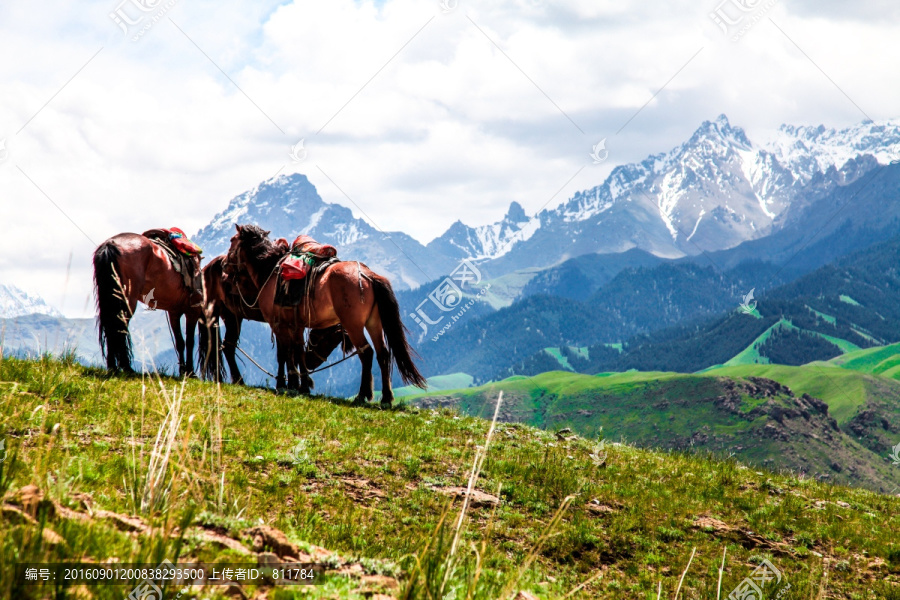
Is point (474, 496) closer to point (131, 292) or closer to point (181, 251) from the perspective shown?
point (131, 292)

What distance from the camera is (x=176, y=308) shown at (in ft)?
61.4

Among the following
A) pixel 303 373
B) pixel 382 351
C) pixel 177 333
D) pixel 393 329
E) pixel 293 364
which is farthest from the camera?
pixel 177 333

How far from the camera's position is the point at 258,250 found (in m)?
18.3

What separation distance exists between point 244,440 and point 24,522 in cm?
623

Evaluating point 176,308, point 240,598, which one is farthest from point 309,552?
point 176,308

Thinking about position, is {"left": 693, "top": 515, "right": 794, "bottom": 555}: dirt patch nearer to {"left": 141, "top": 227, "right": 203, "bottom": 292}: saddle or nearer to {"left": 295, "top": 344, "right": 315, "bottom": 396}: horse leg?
{"left": 295, "top": 344, "right": 315, "bottom": 396}: horse leg

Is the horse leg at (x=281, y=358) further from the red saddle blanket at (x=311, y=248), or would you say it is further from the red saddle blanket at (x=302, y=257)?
the red saddle blanket at (x=311, y=248)

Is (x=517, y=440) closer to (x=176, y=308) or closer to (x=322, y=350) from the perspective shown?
(x=322, y=350)

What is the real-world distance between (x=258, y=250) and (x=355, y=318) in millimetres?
3960

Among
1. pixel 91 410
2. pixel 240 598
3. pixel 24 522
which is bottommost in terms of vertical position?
pixel 240 598

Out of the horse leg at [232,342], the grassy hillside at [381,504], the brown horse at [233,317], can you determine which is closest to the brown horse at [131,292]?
the brown horse at [233,317]

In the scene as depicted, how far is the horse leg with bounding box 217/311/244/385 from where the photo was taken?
19041 millimetres

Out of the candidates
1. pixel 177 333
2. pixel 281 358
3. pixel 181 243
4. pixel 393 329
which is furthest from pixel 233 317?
pixel 393 329

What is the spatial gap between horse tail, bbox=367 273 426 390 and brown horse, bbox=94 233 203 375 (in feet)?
14.9
